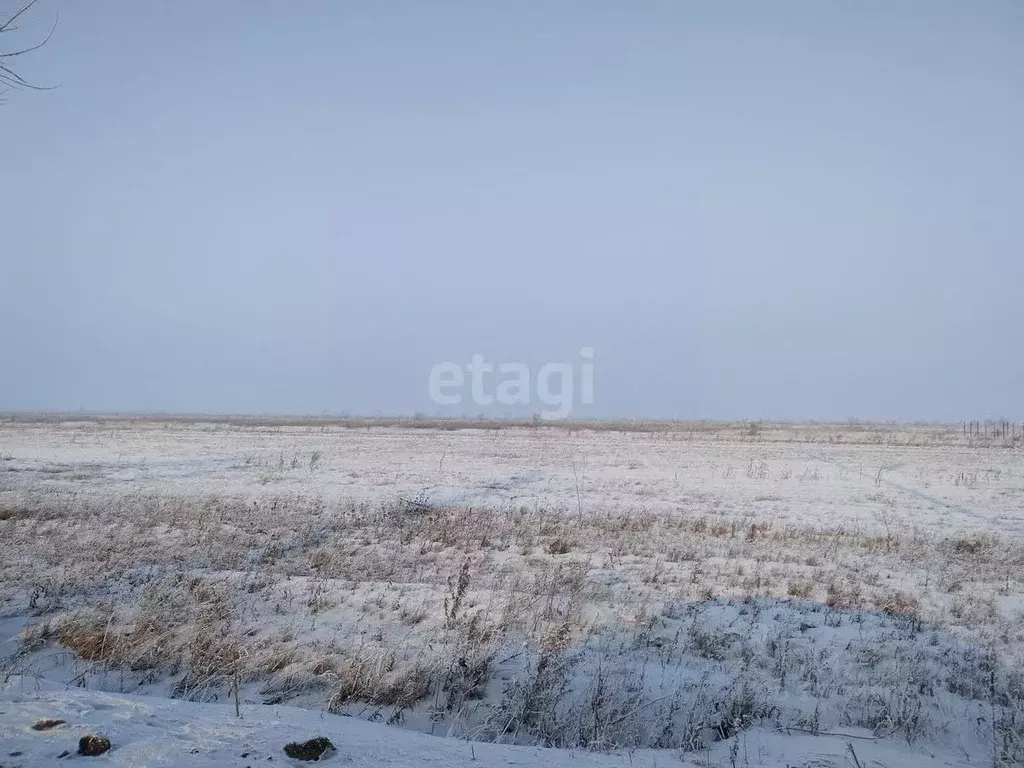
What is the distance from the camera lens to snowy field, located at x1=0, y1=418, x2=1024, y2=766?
3.98 metres

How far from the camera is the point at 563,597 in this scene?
760cm

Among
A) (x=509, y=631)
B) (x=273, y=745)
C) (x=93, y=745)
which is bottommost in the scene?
(x=509, y=631)

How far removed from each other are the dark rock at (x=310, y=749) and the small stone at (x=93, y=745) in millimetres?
847

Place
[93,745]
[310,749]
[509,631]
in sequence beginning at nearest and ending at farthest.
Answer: [93,745] < [310,749] < [509,631]

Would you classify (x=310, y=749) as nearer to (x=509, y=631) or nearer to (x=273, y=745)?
(x=273, y=745)

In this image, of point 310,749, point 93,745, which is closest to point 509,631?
point 310,749

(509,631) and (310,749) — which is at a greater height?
(310,749)

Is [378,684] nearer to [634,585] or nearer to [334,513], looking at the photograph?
[634,585]

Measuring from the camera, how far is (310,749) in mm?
3135

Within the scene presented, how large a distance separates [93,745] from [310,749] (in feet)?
3.35

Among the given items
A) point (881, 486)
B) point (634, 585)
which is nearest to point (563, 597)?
point (634, 585)

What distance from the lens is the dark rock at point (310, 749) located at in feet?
10.1

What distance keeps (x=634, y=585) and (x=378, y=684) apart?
14.6ft

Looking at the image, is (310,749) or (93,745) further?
(310,749)
